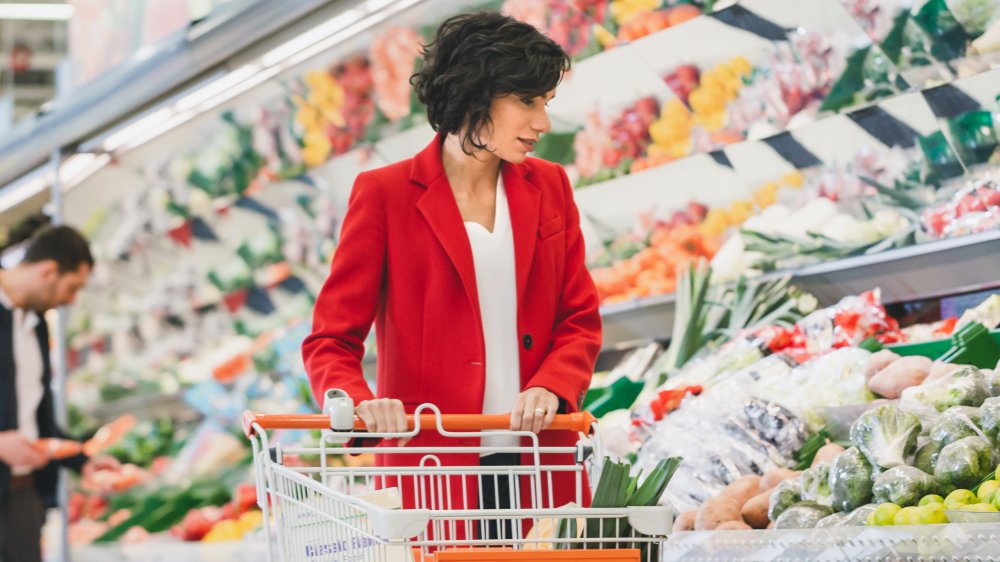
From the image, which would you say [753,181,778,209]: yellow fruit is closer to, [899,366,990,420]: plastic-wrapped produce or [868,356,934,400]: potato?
[868,356,934,400]: potato

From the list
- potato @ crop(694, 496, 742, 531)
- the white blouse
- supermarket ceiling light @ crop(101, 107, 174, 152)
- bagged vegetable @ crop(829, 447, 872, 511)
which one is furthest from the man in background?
bagged vegetable @ crop(829, 447, 872, 511)

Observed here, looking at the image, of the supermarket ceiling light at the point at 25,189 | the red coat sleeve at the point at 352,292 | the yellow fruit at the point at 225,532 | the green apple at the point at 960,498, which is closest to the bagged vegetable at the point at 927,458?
the green apple at the point at 960,498

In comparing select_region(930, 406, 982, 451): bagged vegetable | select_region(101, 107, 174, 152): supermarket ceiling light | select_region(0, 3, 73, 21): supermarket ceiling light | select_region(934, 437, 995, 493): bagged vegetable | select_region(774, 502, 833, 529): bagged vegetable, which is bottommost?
select_region(774, 502, 833, 529): bagged vegetable

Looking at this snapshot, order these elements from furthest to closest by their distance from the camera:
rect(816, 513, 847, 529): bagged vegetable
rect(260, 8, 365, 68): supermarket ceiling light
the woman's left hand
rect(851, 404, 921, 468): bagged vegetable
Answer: rect(260, 8, 365, 68): supermarket ceiling light
rect(851, 404, 921, 468): bagged vegetable
rect(816, 513, 847, 529): bagged vegetable
the woman's left hand

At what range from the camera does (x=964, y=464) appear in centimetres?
249

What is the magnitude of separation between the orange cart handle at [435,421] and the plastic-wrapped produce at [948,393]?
1.10 metres

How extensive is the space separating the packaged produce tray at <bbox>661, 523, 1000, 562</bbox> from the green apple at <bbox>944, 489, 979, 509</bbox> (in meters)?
0.12

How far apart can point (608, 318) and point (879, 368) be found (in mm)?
1451

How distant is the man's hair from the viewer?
476 centimetres

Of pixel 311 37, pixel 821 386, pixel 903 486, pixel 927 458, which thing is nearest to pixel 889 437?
pixel 927 458

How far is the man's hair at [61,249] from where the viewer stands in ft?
15.6

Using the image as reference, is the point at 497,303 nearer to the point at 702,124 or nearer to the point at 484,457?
the point at 484,457

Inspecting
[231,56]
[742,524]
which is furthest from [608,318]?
[231,56]

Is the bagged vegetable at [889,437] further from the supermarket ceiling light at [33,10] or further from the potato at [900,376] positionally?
the supermarket ceiling light at [33,10]
